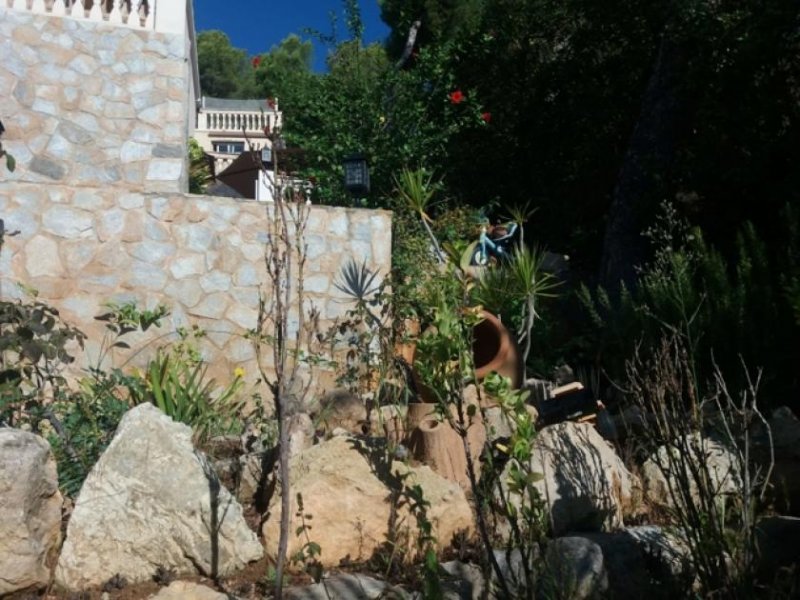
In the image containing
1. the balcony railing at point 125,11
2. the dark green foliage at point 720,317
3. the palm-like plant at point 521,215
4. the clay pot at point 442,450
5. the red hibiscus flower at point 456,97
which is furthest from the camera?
the red hibiscus flower at point 456,97

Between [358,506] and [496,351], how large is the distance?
2.76 meters

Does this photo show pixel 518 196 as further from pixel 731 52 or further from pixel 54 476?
pixel 54 476

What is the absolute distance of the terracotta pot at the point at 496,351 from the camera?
21.7 feet

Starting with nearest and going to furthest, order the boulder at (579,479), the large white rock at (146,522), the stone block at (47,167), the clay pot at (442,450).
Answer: the large white rock at (146,522)
the boulder at (579,479)
the clay pot at (442,450)
the stone block at (47,167)

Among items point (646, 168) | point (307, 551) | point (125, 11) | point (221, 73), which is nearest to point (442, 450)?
point (307, 551)

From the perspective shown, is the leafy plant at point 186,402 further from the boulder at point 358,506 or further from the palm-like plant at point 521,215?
the palm-like plant at point 521,215

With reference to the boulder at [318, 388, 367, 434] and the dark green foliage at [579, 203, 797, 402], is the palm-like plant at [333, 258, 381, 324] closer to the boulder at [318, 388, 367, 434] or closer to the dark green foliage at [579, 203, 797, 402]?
the dark green foliage at [579, 203, 797, 402]

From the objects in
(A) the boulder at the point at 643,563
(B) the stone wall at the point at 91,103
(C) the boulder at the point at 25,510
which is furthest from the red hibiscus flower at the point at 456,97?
(C) the boulder at the point at 25,510

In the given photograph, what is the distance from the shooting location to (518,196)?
1221 centimetres

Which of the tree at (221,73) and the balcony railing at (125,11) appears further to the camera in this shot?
the tree at (221,73)

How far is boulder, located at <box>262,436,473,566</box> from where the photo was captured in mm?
4152

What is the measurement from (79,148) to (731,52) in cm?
614

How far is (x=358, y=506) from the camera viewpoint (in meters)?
4.21

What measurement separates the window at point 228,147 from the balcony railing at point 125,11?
24163 millimetres
